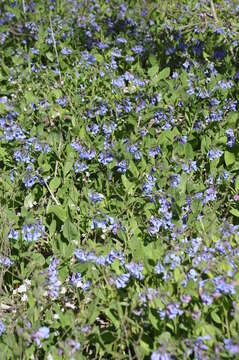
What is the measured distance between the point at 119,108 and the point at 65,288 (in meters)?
1.46

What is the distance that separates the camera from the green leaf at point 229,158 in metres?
3.14

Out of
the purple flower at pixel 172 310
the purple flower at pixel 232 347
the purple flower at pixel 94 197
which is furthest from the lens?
the purple flower at pixel 94 197

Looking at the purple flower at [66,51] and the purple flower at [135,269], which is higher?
the purple flower at [66,51]

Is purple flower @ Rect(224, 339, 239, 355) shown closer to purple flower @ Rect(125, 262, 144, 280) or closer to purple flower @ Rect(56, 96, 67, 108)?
purple flower @ Rect(125, 262, 144, 280)

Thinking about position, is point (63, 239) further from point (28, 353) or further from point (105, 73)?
point (105, 73)

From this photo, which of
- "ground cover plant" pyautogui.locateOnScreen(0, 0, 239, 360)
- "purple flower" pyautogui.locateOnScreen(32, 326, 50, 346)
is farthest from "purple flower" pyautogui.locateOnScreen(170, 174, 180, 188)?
"purple flower" pyautogui.locateOnScreen(32, 326, 50, 346)

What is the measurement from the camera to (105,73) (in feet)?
13.3

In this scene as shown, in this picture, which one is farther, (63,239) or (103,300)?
(63,239)

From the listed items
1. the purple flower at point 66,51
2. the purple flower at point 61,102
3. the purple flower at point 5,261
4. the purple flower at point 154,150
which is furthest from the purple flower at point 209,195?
the purple flower at point 66,51

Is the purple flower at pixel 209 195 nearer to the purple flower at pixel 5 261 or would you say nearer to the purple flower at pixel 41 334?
the purple flower at pixel 5 261

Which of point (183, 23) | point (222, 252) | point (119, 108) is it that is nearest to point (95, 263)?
point (222, 252)

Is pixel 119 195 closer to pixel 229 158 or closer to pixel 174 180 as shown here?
pixel 174 180

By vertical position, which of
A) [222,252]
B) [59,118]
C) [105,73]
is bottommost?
[222,252]

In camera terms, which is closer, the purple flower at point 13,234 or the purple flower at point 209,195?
the purple flower at point 13,234
